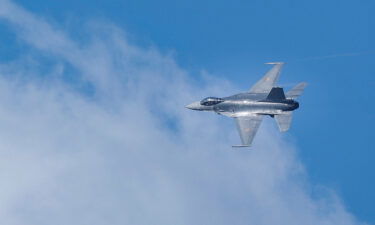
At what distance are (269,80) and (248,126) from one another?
1374cm

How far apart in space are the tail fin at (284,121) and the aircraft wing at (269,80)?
1064cm

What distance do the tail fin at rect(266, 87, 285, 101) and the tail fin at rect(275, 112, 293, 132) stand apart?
336 centimetres

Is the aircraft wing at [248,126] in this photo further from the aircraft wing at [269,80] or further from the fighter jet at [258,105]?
the aircraft wing at [269,80]

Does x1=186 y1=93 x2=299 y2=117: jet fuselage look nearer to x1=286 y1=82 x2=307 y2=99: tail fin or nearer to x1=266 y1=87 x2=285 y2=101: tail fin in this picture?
x1=266 y1=87 x2=285 y2=101: tail fin

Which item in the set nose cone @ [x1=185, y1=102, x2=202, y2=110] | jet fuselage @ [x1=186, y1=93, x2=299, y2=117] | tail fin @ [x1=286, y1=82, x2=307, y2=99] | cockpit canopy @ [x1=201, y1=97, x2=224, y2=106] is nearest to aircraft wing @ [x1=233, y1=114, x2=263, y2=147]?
jet fuselage @ [x1=186, y1=93, x2=299, y2=117]

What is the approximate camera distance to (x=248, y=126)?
11794 cm

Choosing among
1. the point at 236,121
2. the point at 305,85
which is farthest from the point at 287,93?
the point at 236,121

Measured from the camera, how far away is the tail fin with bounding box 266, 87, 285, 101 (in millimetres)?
115919

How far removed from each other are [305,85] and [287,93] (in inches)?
151

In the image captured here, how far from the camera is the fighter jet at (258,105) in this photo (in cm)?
11656

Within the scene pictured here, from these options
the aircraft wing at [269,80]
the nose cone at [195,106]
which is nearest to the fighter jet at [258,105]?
the aircraft wing at [269,80]

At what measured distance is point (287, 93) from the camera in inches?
4727

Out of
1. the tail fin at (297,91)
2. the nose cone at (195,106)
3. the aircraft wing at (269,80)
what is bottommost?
the tail fin at (297,91)

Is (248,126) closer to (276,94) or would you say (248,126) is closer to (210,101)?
(276,94)
